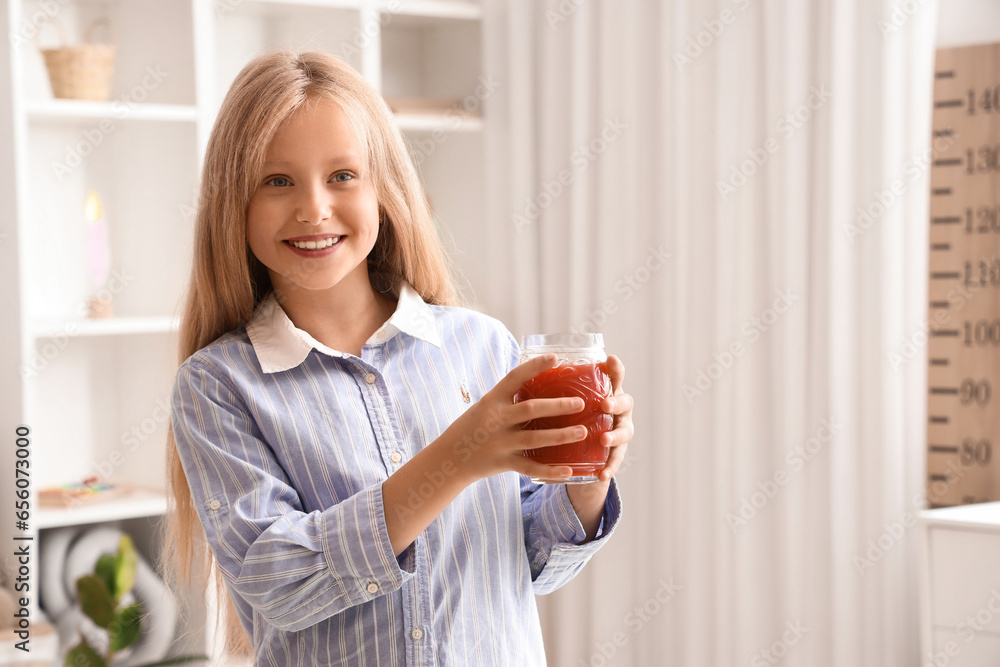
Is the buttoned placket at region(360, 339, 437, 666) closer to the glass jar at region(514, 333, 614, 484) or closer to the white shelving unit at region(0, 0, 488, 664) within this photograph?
the glass jar at region(514, 333, 614, 484)

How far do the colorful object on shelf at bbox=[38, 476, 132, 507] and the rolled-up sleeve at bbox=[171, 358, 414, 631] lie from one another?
1471mm

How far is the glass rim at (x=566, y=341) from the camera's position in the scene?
1077 mm

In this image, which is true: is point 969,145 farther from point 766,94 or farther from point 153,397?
point 153,397

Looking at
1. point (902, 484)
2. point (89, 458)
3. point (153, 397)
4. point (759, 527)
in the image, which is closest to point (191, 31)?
point (153, 397)

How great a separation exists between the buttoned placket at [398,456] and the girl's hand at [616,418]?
0.24 m

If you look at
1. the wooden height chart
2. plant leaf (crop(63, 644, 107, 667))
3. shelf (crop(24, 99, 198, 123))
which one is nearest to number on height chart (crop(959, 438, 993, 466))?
the wooden height chart

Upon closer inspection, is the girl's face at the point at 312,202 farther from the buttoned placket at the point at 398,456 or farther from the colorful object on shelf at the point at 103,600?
the colorful object on shelf at the point at 103,600

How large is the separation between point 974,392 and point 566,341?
1517mm

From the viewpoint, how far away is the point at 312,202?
114cm

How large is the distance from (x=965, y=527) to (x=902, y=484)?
0.21 meters

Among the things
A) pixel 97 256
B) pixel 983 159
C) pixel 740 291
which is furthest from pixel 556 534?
pixel 97 256

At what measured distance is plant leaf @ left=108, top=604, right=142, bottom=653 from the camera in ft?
8.05

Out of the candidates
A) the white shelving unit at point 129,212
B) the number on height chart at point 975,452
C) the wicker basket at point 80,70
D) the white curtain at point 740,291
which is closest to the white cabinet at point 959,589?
the white curtain at point 740,291

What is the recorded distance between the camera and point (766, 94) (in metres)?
2.20
